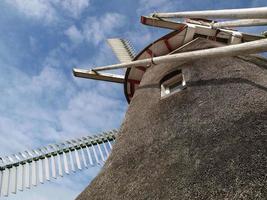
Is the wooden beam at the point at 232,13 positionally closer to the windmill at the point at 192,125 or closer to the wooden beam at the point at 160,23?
the windmill at the point at 192,125

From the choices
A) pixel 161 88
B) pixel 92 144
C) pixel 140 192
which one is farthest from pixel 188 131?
pixel 92 144

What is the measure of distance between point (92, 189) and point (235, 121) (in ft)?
6.96

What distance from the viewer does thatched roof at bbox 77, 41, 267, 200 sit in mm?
3535

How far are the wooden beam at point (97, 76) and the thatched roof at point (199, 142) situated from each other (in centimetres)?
343

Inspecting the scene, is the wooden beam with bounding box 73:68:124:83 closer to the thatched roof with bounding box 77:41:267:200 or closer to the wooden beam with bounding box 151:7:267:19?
the wooden beam with bounding box 151:7:267:19

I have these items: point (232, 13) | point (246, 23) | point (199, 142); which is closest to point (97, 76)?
point (246, 23)

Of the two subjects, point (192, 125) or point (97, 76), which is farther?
point (97, 76)

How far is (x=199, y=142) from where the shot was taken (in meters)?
4.30

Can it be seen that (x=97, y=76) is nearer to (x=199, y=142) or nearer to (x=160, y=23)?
(x=160, y=23)

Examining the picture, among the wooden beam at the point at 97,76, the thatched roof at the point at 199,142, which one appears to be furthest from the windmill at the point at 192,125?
the wooden beam at the point at 97,76

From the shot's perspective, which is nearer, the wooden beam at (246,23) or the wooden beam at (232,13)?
the wooden beam at (232,13)

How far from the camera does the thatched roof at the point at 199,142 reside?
139 inches

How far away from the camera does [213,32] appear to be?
8.31 metres

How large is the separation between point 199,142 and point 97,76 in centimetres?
595
